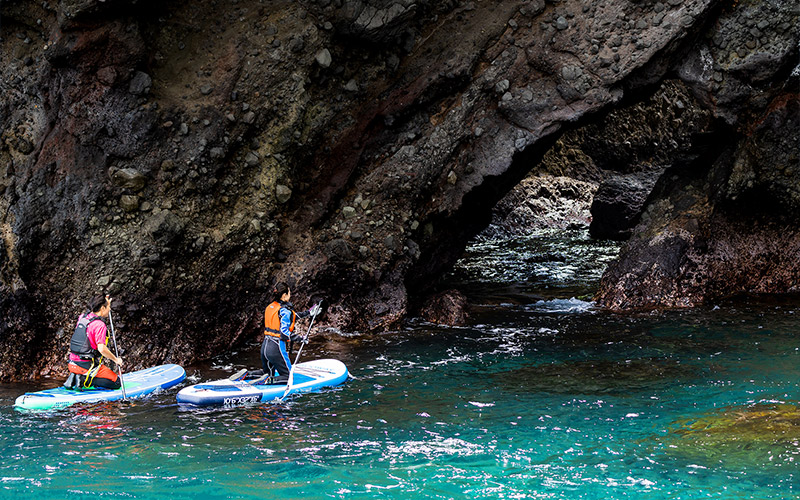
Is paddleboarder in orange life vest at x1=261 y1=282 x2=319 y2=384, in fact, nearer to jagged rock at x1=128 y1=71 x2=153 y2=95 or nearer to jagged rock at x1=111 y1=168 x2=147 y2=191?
jagged rock at x1=111 y1=168 x2=147 y2=191

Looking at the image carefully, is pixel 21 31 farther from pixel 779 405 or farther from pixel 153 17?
pixel 779 405

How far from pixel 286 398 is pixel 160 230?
11.8 feet

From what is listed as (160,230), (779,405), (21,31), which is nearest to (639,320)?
(779,405)

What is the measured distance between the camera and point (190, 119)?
12.5m

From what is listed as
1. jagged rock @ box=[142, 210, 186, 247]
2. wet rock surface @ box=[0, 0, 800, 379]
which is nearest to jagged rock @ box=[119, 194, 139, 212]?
wet rock surface @ box=[0, 0, 800, 379]

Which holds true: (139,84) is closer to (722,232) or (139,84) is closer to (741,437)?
(741,437)

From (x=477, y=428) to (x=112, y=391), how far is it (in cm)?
536

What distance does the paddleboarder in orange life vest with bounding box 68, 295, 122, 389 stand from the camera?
10.6 m

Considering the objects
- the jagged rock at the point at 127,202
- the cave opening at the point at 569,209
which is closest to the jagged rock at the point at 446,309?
the cave opening at the point at 569,209

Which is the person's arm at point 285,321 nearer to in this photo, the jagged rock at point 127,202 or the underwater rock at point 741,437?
the jagged rock at point 127,202

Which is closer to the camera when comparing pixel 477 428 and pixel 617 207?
pixel 477 428

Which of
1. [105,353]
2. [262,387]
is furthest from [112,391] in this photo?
[262,387]

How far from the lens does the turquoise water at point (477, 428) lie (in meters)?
7.05

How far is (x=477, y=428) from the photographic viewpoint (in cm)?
874
